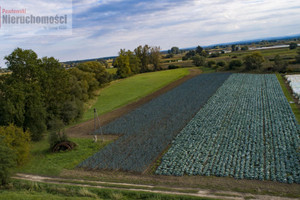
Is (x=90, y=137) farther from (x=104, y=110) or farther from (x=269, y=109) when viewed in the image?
(x=269, y=109)

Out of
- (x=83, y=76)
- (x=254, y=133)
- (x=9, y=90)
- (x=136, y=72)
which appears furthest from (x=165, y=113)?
(x=136, y=72)

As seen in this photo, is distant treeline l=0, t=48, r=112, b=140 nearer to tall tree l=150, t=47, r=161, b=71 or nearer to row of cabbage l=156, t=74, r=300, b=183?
row of cabbage l=156, t=74, r=300, b=183

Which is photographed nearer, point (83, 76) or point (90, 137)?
point (90, 137)

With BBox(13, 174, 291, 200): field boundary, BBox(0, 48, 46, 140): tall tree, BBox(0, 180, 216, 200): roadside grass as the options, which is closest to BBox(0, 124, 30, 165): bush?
BBox(13, 174, 291, 200): field boundary

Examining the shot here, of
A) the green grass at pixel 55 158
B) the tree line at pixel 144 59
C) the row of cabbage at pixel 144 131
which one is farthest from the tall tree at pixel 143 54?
the green grass at pixel 55 158

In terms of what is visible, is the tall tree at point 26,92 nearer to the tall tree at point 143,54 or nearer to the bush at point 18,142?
the bush at point 18,142

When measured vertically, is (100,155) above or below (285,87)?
below
